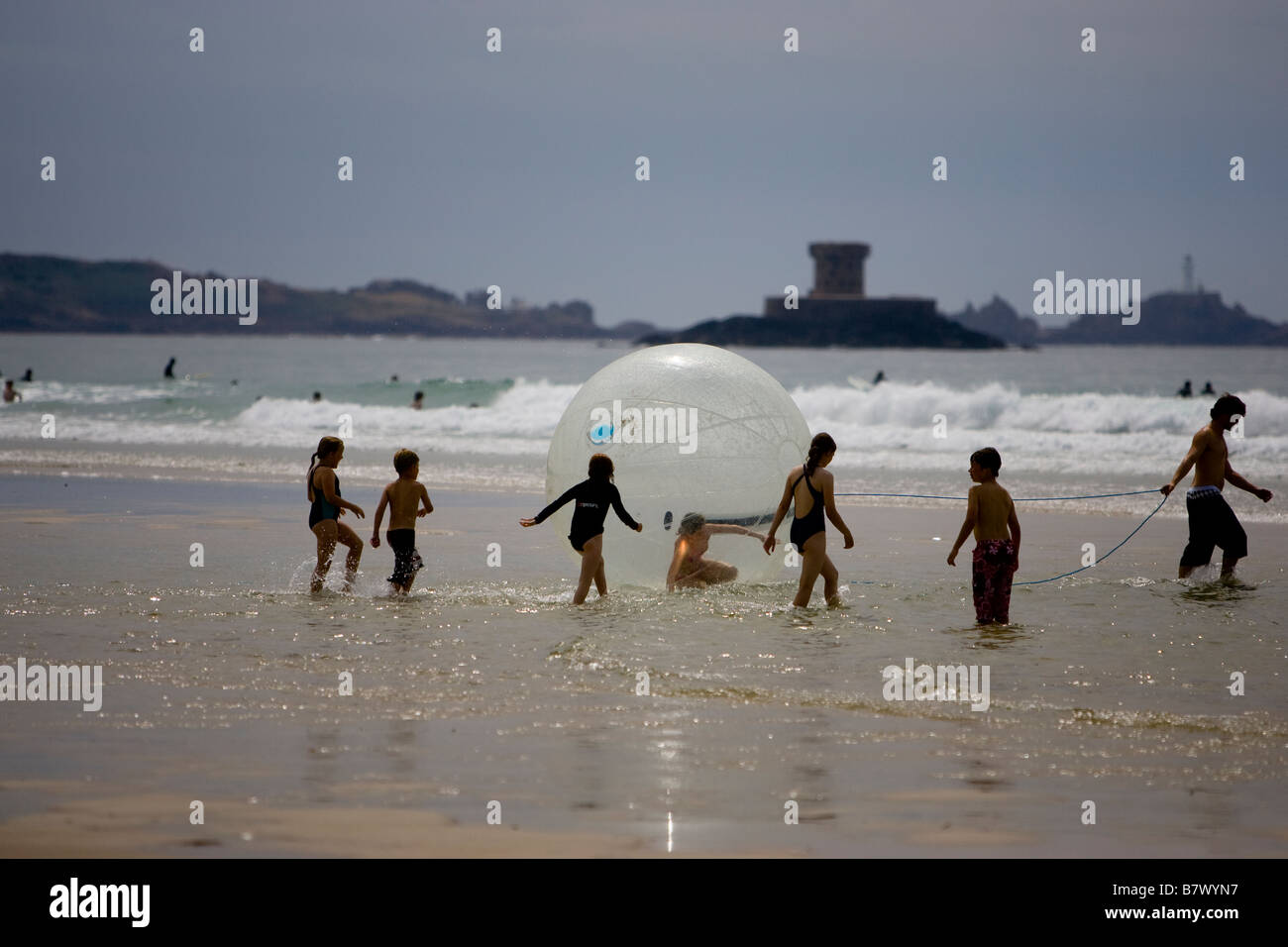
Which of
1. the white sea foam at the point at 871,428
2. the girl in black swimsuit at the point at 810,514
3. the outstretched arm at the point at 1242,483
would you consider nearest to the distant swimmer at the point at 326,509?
the girl in black swimsuit at the point at 810,514

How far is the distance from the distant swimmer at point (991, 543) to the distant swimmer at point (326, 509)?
14.6 ft

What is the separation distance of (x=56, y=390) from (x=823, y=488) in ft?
178

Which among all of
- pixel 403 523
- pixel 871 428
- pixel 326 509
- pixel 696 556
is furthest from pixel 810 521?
pixel 871 428

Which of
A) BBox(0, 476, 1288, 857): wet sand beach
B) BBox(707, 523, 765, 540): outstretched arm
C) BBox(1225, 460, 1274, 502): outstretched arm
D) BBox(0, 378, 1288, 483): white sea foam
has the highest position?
BBox(0, 378, 1288, 483): white sea foam

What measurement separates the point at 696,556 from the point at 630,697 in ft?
9.43

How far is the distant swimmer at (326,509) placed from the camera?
1042 cm

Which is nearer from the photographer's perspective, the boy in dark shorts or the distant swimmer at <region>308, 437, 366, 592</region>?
the boy in dark shorts

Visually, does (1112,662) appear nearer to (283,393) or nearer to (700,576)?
(700,576)

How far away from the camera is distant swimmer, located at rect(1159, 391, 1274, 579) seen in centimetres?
1106

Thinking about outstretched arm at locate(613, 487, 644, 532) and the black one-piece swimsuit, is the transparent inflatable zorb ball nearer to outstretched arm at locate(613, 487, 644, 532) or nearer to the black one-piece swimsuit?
outstretched arm at locate(613, 487, 644, 532)

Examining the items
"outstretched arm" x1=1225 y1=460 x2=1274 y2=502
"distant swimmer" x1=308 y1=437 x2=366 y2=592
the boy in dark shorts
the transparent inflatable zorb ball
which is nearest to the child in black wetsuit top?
the transparent inflatable zorb ball

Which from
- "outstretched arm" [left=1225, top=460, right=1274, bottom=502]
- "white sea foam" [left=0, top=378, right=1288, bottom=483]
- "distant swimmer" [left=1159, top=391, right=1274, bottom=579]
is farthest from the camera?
"white sea foam" [left=0, top=378, right=1288, bottom=483]

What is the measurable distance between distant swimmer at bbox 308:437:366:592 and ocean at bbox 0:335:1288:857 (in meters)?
0.24

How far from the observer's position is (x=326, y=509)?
10.5 meters
